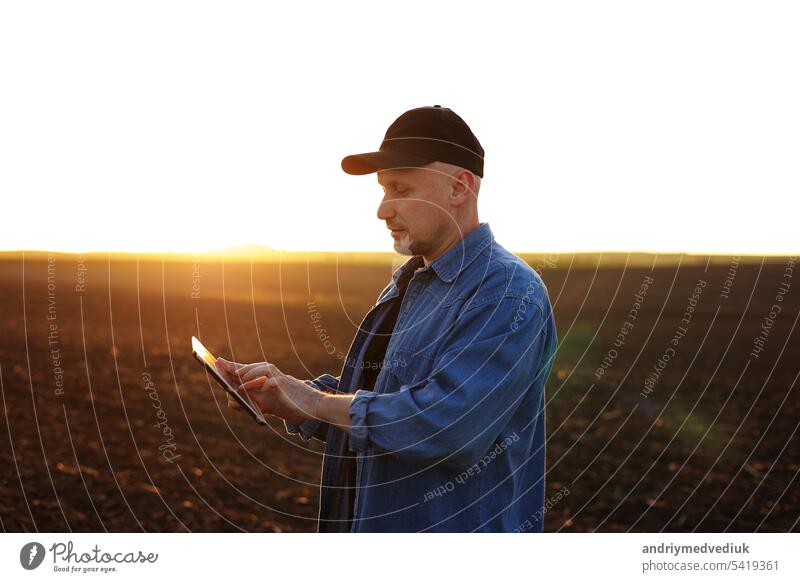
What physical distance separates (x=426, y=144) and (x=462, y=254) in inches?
16.0

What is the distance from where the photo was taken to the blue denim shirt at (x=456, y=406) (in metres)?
2.53

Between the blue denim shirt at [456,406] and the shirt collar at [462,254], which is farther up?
the shirt collar at [462,254]

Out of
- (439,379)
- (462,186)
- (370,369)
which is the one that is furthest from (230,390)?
(462,186)

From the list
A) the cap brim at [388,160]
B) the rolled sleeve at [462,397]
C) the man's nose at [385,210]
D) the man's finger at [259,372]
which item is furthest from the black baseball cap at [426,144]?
the man's finger at [259,372]

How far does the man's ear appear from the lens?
2.82m

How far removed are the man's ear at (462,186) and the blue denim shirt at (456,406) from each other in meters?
0.13

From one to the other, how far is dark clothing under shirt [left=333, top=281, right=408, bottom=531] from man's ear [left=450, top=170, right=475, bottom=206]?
1.60ft

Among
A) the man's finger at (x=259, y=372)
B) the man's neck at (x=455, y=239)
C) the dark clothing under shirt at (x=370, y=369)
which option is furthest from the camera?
the dark clothing under shirt at (x=370, y=369)

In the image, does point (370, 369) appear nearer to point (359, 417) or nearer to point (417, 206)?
point (359, 417)

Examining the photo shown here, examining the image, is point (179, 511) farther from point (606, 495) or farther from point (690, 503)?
point (690, 503)

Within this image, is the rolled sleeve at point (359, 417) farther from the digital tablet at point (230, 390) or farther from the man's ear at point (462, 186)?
the man's ear at point (462, 186)

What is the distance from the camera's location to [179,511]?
25.9 feet

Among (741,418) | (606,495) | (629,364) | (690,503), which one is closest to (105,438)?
(606,495)

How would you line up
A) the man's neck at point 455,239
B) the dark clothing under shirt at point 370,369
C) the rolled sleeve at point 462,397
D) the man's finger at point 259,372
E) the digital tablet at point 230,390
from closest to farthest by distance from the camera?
the rolled sleeve at point 462,397 → the digital tablet at point 230,390 → the man's finger at point 259,372 → the man's neck at point 455,239 → the dark clothing under shirt at point 370,369
